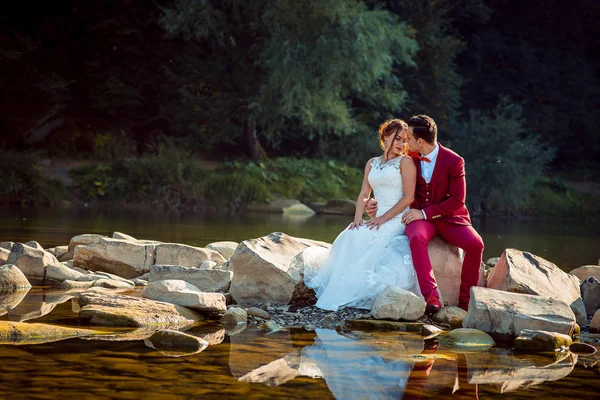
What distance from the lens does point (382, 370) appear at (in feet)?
18.4

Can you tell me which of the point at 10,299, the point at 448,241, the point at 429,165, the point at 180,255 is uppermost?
the point at 429,165

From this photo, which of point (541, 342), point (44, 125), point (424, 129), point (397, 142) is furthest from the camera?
point (44, 125)

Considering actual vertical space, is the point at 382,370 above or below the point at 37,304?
above

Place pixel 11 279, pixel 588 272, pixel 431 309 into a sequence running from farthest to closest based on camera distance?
1. pixel 588 272
2. pixel 11 279
3. pixel 431 309

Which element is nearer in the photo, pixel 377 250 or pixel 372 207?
pixel 377 250

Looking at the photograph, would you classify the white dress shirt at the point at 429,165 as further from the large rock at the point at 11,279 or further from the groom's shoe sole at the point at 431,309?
the large rock at the point at 11,279

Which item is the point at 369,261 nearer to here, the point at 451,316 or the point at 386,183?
the point at 386,183

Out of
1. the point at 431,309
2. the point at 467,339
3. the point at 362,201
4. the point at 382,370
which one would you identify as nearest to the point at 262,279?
the point at 362,201

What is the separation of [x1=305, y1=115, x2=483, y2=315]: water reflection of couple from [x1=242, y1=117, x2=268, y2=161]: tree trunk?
22394 millimetres

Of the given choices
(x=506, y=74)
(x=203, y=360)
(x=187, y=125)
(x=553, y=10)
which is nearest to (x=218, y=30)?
(x=187, y=125)

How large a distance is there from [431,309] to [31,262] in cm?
457

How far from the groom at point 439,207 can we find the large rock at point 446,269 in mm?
77

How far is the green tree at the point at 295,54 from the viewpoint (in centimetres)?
2727

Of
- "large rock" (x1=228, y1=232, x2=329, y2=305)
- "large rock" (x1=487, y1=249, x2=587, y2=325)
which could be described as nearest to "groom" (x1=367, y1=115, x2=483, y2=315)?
"large rock" (x1=487, y1=249, x2=587, y2=325)
